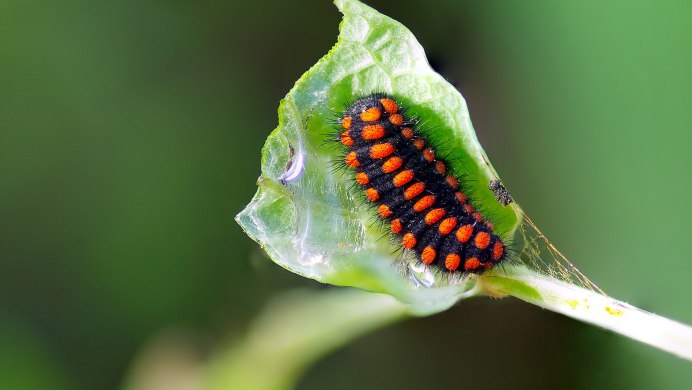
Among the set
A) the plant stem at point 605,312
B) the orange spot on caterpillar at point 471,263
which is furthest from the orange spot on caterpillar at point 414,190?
the plant stem at point 605,312

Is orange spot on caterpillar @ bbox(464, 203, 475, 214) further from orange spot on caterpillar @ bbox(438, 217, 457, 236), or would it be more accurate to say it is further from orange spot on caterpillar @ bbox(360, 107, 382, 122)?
orange spot on caterpillar @ bbox(360, 107, 382, 122)

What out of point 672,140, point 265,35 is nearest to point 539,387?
point 672,140

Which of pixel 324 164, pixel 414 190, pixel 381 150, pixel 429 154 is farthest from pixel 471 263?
pixel 324 164

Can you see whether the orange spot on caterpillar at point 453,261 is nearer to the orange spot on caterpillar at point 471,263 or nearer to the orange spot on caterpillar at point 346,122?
the orange spot on caterpillar at point 471,263

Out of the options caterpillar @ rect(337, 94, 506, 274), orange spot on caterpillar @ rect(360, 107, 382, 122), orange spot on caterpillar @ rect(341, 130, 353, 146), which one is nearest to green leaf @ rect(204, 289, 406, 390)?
caterpillar @ rect(337, 94, 506, 274)

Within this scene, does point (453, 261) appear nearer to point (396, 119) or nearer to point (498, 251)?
point (498, 251)

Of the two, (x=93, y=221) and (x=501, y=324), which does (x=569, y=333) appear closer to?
(x=501, y=324)
